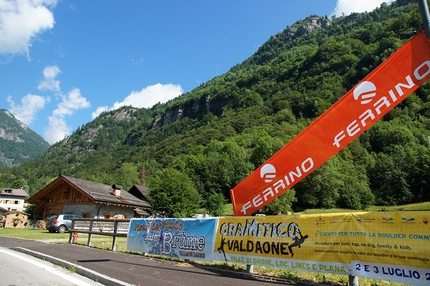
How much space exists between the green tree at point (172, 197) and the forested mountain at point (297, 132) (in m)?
23.6

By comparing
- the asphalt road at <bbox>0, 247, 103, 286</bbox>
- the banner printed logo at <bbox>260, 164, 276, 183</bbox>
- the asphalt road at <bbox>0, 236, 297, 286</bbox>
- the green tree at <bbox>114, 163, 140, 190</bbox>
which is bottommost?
the asphalt road at <bbox>0, 247, 103, 286</bbox>

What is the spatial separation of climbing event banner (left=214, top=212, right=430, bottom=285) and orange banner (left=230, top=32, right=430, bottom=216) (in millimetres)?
902

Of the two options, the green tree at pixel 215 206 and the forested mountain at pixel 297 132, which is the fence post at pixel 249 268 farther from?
the green tree at pixel 215 206

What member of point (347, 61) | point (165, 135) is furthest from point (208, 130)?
point (347, 61)

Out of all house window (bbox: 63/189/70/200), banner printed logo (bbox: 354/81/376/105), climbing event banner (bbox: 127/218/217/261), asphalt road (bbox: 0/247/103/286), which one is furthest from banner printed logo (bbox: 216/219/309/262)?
house window (bbox: 63/189/70/200)

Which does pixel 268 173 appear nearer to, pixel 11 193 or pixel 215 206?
pixel 215 206

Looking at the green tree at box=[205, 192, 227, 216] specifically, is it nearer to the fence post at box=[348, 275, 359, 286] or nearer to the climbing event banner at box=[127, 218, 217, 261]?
the climbing event banner at box=[127, 218, 217, 261]

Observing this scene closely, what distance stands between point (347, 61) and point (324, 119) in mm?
157070

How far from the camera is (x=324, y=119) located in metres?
7.20

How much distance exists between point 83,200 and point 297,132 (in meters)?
83.4

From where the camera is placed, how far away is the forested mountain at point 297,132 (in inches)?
2936

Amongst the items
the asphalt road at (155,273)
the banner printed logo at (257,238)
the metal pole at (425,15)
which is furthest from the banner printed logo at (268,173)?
the metal pole at (425,15)

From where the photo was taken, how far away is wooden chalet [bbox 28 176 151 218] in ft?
101

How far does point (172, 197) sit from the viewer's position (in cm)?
3238
